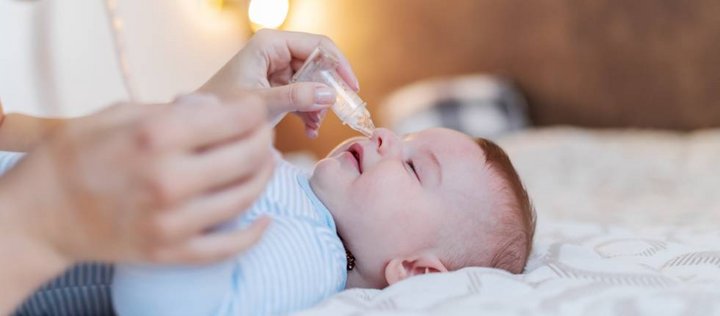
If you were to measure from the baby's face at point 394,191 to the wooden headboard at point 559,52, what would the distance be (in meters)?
1.84

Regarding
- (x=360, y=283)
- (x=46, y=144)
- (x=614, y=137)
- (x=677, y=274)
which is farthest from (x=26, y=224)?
(x=614, y=137)

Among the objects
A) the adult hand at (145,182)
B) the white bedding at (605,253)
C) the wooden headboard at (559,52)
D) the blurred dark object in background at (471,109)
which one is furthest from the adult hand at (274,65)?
the wooden headboard at (559,52)

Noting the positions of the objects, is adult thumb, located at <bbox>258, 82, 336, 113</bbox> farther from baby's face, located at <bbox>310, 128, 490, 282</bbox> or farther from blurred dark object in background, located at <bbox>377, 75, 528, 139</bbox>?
blurred dark object in background, located at <bbox>377, 75, 528, 139</bbox>

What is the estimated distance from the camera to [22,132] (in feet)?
3.88

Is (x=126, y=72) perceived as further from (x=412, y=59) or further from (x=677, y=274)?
(x=677, y=274)

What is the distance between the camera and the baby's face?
111 centimetres

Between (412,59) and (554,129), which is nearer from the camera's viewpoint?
(554,129)

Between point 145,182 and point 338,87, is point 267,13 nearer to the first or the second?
point 338,87

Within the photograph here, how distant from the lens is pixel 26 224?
663 mm

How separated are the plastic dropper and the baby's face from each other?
0.05 meters

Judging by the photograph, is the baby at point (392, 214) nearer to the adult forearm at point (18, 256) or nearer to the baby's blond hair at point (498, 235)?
the baby's blond hair at point (498, 235)

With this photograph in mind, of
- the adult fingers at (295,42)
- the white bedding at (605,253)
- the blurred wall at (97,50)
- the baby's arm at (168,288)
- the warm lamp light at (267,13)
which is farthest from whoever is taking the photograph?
the warm lamp light at (267,13)

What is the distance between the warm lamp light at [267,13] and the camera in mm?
3258

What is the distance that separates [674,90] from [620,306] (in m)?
2.13
